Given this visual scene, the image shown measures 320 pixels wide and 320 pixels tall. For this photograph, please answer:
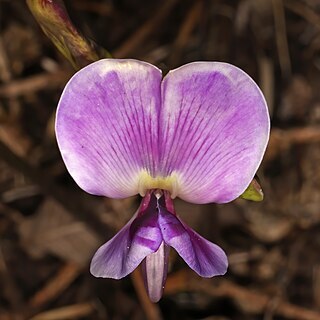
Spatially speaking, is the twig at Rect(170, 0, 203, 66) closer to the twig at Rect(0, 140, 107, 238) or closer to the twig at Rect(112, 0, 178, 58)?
the twig at Rect(112, 0, 178, 58)

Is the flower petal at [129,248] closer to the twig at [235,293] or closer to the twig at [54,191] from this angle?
the twig at [54,191]

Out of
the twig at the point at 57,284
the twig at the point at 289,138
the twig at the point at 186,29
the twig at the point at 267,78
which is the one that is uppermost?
the twig at the point at 186,29

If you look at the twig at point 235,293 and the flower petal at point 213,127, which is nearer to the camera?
the flower petal at point 213,127

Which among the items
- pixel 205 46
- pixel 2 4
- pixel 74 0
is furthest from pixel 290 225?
pixel 2 4

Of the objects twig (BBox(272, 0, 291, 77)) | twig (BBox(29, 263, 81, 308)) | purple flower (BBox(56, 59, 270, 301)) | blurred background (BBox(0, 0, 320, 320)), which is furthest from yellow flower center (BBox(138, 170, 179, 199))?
twig (BBox(272, 0, 291, 77))

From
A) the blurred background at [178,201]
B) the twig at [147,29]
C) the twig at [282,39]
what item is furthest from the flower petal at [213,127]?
the twig at [282,39]

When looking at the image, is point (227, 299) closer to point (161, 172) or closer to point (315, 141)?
point (315, 141)
